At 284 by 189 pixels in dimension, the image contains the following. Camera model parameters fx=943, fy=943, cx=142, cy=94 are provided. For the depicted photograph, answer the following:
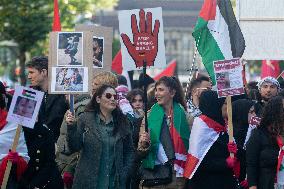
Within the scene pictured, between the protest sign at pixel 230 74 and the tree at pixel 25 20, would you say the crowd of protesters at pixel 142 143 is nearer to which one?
the protest sign at pixel 230 74

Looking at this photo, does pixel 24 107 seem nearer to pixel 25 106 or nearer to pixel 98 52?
pixel 25 106

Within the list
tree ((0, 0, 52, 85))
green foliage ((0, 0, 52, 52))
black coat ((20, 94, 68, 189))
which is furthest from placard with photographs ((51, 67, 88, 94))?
green foliage ((0, 0, 52, 52))

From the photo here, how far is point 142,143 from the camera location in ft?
30.3

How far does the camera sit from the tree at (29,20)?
30.4 metres

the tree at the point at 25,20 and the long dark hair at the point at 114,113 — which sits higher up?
the tree at the point at 25,20

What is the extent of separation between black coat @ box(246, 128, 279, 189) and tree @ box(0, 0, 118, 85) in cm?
2137

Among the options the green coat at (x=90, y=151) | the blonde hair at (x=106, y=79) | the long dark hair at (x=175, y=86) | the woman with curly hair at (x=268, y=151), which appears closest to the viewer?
the woman with curly hair at (x=268, y=151)

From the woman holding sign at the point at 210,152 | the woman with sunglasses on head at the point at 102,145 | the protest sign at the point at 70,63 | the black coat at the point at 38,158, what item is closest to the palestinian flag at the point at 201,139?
the woman holding sign at the point at 210,152

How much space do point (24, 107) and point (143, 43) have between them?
2271 mm

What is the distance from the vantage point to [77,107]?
9.77 metres

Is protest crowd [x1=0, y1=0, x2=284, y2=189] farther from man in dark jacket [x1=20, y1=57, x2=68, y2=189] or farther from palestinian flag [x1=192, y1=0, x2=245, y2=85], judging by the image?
palestinian flag [x1=192, y1=0, x2=245, y2=85]

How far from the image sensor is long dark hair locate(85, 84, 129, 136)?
8.98 m

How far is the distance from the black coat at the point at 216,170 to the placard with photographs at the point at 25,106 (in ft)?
6.45

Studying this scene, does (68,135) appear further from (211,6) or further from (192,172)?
(211,6)
